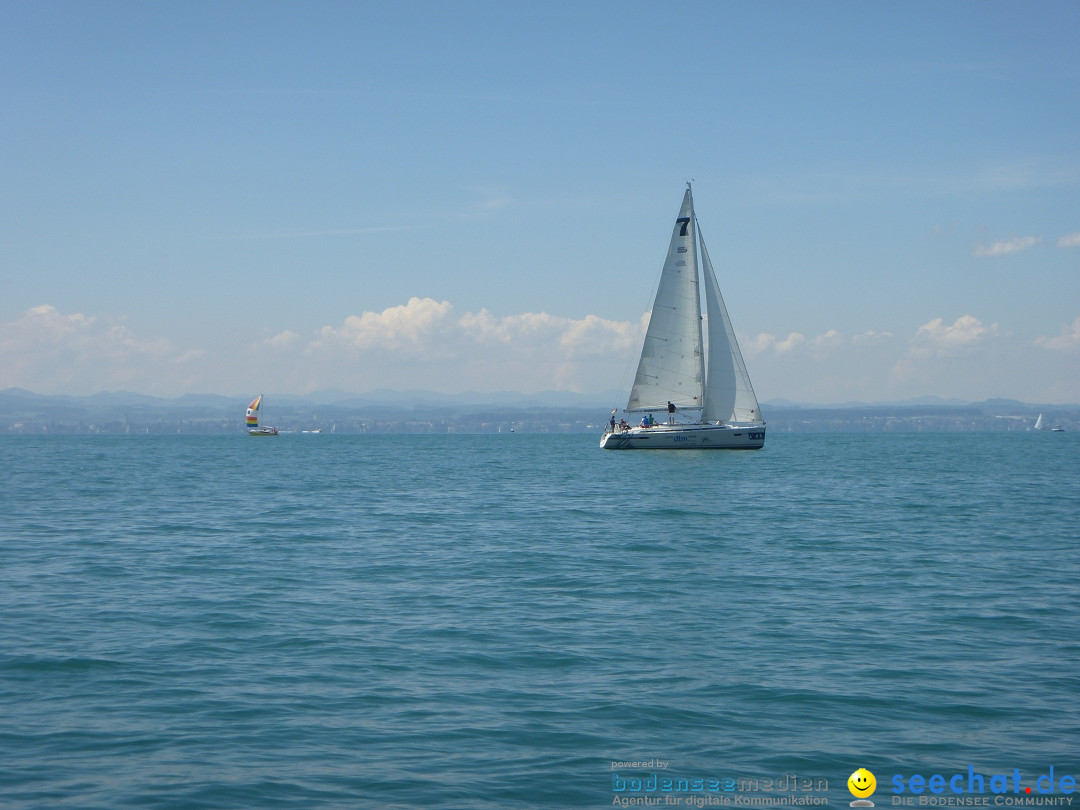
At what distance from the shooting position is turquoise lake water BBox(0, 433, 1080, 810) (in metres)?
10.2

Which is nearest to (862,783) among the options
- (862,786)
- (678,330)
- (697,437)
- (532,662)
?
(862,786)

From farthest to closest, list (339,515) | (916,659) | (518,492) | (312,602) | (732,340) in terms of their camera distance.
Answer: (732,340)
(518,492)
(339,515)
(312,602)
(916,659)

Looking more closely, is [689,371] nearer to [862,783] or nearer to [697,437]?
[697,437]

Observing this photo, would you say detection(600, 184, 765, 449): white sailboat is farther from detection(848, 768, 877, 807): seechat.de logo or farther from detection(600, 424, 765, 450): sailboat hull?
detection(848, 768, 877, 807): seechat.de logo

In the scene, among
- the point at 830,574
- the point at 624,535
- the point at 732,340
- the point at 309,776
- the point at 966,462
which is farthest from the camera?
the point at 966,462

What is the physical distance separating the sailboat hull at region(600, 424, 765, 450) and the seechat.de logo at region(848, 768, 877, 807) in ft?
209

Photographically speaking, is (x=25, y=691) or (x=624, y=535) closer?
(x=25, y=691)

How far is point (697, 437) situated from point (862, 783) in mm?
64241

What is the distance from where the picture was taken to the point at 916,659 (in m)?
14.9

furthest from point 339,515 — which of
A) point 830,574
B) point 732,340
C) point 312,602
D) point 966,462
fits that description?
point 966,462

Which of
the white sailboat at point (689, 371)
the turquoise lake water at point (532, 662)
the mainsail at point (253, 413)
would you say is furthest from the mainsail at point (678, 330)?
the mainsail at point (253, 413)

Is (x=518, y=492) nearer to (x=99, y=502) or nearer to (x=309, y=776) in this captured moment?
(x=99, y=502)

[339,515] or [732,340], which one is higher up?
[732,340]

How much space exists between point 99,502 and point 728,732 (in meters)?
38.7
